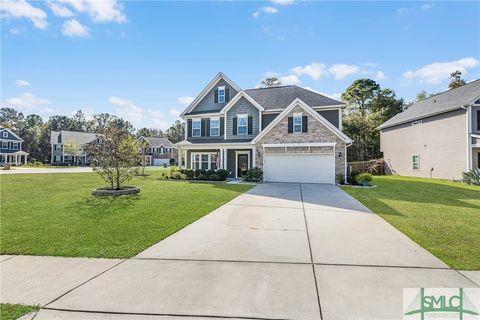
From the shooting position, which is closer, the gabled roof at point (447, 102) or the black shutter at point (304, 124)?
the black shutter at point (304, 124)

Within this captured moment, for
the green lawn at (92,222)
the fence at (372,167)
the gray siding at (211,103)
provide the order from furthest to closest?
the fence at (372,167) → the gray siding at (211,103) → the green lawn at (92,222)

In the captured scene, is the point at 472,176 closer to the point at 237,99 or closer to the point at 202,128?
the point at 237,99

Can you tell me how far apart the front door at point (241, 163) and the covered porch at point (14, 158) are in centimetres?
5384

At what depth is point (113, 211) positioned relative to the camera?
26.2 feet

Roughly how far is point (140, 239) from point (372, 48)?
668 inches

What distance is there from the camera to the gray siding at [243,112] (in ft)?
65.0

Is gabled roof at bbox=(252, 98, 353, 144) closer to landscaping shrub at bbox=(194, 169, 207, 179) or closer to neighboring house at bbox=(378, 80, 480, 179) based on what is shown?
landscaping shrub at bbox=(194, 169, 207, 179)

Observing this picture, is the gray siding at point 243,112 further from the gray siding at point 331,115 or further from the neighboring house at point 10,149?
the neighboring house at point 10,149

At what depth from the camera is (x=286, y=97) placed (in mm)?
21062

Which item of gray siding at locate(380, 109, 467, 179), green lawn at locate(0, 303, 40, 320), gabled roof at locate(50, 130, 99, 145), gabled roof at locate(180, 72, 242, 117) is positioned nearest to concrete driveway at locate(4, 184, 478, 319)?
green lawn at locate(0, 303, 40, 320)

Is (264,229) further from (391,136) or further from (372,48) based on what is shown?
(391,136)

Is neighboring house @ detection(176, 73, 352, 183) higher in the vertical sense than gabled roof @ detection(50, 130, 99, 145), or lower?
lower

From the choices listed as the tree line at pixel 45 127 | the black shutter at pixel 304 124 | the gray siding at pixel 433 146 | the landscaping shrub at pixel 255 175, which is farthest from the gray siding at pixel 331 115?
the tree line at pixel 45 127

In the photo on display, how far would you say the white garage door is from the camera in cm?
1647
